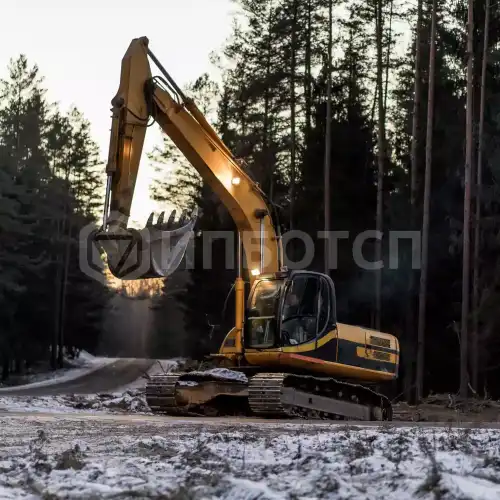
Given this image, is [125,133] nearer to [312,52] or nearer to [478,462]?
[478,462]

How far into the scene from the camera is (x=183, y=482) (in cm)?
602

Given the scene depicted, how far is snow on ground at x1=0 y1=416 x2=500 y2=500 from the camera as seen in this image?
5758mm

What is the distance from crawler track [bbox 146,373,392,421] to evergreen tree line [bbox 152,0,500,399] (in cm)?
904

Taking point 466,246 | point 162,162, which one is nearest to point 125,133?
point 466,246

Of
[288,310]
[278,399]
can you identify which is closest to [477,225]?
[288,310]

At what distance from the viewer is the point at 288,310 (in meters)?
15.0

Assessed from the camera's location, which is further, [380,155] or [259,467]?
[380,155]

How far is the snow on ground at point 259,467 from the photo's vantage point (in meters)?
5.76

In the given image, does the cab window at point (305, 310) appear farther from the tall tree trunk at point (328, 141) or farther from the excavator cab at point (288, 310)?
the tall tree trunk at point (328, 141)

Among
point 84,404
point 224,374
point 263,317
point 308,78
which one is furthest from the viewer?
point 308,78

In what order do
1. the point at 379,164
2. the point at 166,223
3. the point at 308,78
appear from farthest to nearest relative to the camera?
the point at 308,78
the point at 379,164
the point at 166,223

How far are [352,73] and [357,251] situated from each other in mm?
8984

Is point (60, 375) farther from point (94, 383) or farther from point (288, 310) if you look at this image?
point (288, 310)

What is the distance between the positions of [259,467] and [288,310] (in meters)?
8.43
